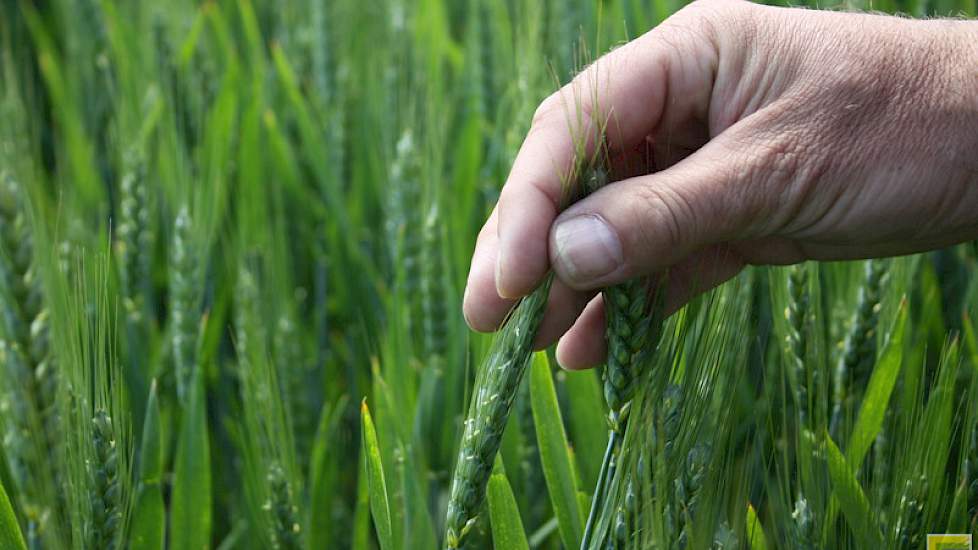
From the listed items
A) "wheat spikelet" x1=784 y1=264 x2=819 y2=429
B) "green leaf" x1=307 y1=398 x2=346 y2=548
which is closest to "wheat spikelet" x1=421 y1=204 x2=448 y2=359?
"green leaf" x1=307 y1=398 x2=346 y2=548

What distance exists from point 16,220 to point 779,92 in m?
0.72

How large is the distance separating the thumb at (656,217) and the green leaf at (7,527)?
456mm

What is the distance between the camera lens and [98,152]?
1722 mm

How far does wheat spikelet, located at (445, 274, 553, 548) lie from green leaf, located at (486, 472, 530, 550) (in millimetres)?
56

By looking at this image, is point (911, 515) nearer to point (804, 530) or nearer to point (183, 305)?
point (804, 530)

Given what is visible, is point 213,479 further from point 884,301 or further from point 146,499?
point 884,301

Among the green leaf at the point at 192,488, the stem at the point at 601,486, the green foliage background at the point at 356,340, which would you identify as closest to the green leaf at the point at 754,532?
the green foliage background at the point at 356,340

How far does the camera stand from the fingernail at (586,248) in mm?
738

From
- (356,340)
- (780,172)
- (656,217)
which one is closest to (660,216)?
(656,217)

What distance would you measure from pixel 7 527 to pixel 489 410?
15.2 inches

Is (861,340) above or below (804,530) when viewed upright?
above

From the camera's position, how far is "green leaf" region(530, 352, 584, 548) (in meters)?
0.88

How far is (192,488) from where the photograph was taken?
97cm

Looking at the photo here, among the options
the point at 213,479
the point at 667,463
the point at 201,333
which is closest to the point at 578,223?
the point at 667,463
